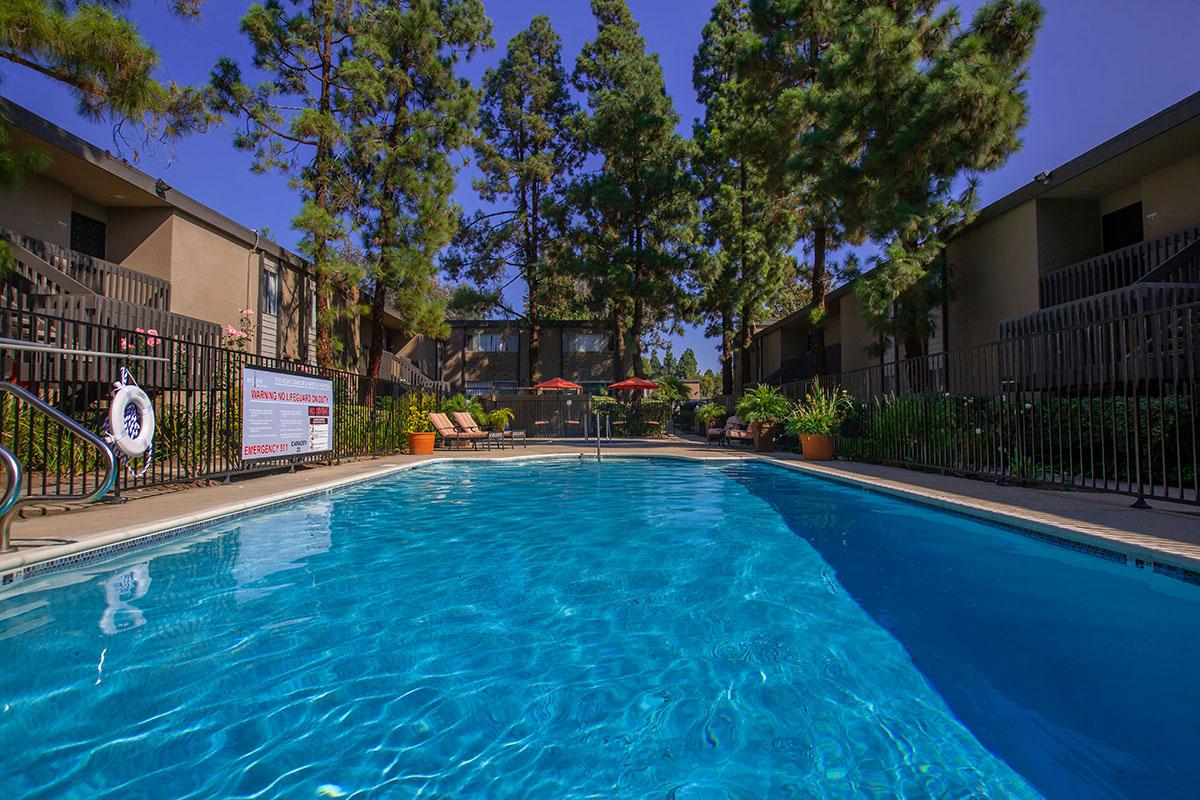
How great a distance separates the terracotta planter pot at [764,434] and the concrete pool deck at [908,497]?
5.88m

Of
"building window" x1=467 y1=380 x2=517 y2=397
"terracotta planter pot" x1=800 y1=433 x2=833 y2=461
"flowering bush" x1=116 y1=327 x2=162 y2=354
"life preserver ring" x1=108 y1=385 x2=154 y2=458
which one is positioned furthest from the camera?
"building window" x1=467 y1=380 x2=517 y2=397

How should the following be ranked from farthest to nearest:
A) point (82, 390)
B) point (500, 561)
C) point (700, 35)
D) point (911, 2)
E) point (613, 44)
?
point (613, 44) → point (700, 35) → point (911, 2) → point (82, 390) → point (500, 561)

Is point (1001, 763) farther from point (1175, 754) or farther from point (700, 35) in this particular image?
point (700, 35)

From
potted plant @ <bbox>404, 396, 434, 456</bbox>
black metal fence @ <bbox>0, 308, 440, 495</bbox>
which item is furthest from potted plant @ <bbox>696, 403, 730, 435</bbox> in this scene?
black metal fence @ <bbox>0, 308, 440, 495</bbox>

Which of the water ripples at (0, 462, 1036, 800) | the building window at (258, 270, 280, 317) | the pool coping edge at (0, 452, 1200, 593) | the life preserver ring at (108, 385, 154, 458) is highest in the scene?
the building window at (258, 270, 280, 317)

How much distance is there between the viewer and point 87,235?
12.0 meters

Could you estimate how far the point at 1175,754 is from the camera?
2.21m

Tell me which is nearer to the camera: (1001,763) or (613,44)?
(1001,763)

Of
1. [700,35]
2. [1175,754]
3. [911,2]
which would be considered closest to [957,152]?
[911,2]

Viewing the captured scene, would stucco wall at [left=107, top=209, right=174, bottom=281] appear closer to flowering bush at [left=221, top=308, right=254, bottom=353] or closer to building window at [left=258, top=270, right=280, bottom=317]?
flowering bush at [left=221, top=308, right=254, bottom=353]

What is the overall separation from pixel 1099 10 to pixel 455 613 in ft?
55.8

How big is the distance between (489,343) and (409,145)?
17021 millimetres

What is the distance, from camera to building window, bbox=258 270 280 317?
1616 cm

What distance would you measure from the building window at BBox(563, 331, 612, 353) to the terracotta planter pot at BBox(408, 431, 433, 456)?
17.6 meters
